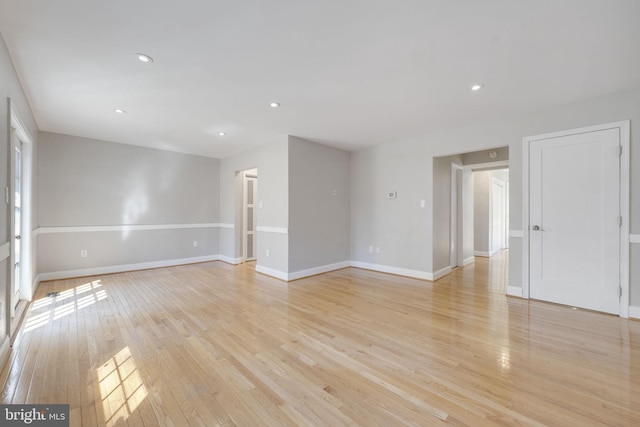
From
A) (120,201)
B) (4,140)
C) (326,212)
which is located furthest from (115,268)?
(326,212)

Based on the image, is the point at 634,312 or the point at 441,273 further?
the point at 441,273

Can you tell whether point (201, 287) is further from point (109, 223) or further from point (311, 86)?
point (311, 86)

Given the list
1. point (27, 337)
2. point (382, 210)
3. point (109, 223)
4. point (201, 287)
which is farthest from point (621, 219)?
point (109, 223)

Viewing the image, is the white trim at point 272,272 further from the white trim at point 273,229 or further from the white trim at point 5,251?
the white trim at point 5,251

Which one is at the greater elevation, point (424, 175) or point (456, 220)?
point (424, 175)

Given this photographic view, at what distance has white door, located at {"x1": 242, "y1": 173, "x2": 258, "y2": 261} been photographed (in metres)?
6.05

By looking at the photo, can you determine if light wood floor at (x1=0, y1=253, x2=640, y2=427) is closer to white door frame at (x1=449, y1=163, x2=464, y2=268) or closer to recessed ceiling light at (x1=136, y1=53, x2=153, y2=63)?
white door frame at (x1=449, y1=163, x2=464, y2=268)

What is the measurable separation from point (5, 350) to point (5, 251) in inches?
30.0

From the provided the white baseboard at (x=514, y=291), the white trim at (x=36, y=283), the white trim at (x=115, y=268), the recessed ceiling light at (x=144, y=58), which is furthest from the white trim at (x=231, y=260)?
the white baseboard at (x=514, y=291)

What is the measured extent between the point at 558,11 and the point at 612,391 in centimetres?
242

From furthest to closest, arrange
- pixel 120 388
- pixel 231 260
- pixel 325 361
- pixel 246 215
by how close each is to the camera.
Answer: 1. pixel 246 215
2. pixel 231 260
3. pixel 325 361
4. pixel 120 388

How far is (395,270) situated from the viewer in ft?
15.8

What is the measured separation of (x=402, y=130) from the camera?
416cm

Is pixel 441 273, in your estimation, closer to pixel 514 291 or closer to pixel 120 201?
pixel 514 291
